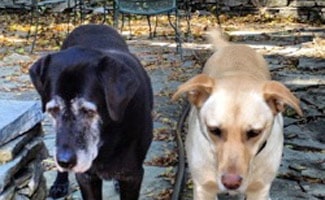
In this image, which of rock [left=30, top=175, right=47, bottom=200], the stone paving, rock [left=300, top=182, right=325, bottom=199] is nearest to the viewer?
rock [left=30, top=175, right=47, bottom=200]

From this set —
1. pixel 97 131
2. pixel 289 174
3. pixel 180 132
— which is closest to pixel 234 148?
pixel 97 131

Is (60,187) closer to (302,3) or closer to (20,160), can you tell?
(20,160)

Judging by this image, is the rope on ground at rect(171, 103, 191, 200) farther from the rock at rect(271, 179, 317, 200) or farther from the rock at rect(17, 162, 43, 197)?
the rock at rect(17, 162, 43, 197)

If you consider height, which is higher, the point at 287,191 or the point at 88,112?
the point at 88,112

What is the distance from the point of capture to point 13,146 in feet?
9.73

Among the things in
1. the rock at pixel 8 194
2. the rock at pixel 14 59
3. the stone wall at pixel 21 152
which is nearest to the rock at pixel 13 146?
the stone wall at pixel 21 152

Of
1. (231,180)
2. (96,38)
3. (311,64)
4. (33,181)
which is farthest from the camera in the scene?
(311,64)

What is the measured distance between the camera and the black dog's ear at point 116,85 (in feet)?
8.84

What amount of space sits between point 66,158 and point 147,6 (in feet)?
17.0

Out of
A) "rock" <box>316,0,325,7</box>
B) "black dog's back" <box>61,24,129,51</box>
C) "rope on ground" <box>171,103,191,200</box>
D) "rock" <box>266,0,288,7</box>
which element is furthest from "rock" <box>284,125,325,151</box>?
"rock" <box>266,0,288,7</box>

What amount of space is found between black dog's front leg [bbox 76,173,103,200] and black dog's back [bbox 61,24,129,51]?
0.70 m

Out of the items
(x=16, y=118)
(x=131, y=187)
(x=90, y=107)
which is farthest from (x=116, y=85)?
(x=131, y=187)

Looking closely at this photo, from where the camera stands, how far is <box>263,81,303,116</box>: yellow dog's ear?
2871 mm

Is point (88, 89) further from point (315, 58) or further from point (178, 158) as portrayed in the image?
point (315, 58)
